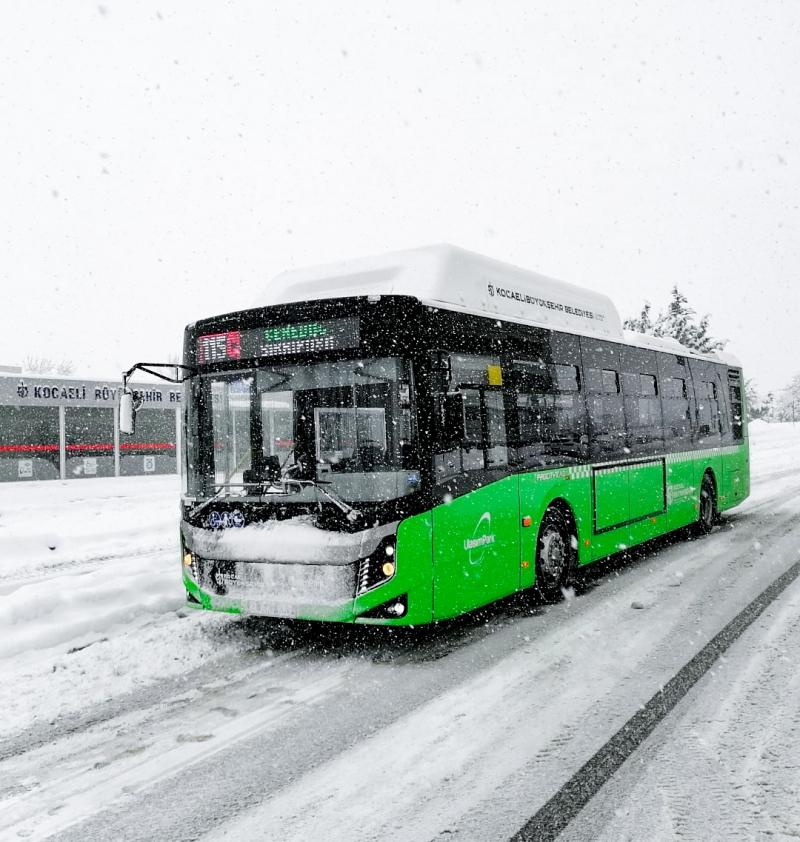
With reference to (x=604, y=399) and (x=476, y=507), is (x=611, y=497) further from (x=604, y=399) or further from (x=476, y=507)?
(x=476, y=507)

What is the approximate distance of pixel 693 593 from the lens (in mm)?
7844

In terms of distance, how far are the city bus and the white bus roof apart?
0.02 metres

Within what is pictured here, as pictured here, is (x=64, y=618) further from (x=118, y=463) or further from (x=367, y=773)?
(x=118, y=463)

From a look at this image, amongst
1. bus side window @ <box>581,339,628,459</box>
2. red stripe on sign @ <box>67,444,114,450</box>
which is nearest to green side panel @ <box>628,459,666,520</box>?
bus side window @ <box>581,339,628,459</box>

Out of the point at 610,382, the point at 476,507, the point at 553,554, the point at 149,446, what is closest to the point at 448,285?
the point at 476,507

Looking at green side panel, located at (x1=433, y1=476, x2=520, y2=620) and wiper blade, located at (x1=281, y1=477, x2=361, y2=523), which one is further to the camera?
green side panel, located at (x1=433, y1=476, x2=520, y2=620)

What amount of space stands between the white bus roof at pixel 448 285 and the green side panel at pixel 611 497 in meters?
1.63

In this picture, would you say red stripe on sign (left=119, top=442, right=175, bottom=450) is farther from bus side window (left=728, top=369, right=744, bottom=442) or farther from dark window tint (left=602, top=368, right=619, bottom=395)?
dark window tint (left=602, top=368, right=619, bottom=395)

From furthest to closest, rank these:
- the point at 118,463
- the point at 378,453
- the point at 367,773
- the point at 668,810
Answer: the point at 118,463 < the point at 378,453 < the point at 367,773 < the point at 668,810

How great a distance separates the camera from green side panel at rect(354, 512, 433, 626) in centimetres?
559

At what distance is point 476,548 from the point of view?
6.33 meters

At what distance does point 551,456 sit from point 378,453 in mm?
2570

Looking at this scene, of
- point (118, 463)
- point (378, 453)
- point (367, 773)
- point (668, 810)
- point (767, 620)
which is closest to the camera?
point (668, 810)

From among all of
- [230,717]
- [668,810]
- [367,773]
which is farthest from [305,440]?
[668,810]
